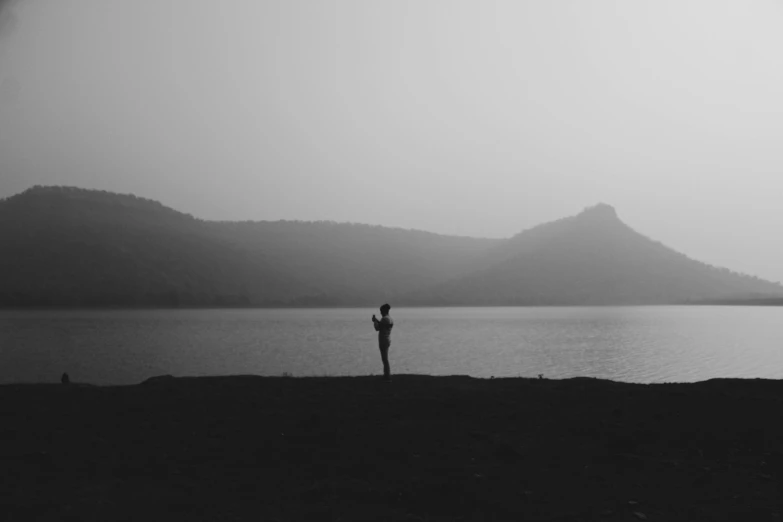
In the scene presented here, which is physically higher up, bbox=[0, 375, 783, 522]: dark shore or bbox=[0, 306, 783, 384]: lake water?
bbox=[0, 375, 783, 522]: dark shore

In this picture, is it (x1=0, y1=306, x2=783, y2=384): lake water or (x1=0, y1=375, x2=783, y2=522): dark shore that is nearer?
(x1=0, y1=375, x2=783, y2=522): dark shore

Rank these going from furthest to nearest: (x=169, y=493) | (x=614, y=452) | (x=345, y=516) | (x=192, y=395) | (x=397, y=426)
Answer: (x=192, y=395) < (x=397, y=426) < (x=614, y=452) < (x=169, y=493) < (x=345, y=516)

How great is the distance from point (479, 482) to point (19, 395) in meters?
14.5

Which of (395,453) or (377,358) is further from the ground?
(395,453)

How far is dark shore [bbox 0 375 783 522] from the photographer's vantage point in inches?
375

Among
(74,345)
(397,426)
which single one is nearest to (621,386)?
(397,426)

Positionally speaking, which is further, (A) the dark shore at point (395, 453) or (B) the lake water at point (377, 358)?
(B) the lake water at point (377, 358)

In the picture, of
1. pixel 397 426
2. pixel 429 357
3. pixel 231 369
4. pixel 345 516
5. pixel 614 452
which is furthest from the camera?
pixel 429 357

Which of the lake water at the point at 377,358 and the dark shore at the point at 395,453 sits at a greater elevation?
the dark shore at the point at 395,453

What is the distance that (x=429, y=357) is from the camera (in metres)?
59.6

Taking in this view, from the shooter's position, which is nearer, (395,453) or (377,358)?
(395,453)

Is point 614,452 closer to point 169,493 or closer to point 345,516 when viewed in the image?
point 345,516

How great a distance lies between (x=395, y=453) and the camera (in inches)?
490

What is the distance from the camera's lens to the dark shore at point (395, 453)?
953 cm
